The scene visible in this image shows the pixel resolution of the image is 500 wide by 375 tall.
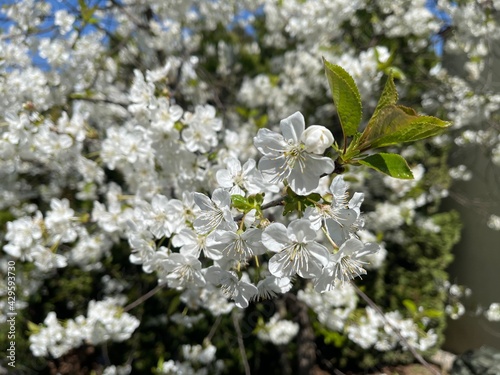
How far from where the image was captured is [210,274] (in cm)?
92

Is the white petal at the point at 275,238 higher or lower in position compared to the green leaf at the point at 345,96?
lower

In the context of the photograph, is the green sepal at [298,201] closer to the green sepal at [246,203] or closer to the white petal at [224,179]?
the green sepal at [246,203]


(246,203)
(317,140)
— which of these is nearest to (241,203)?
(246,203)

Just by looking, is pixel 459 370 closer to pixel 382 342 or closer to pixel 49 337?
pixel 382 342

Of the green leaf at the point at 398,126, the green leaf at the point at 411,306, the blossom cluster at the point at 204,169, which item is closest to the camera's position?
the green leaf at the point at 398,126

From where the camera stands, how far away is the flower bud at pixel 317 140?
0.72 metres

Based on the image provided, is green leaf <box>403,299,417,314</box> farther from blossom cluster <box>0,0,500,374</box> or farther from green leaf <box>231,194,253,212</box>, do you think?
green leaf <box>231,194,253,212</box>

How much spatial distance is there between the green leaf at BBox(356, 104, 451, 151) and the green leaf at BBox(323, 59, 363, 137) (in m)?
0.04

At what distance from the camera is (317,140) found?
0.72 m

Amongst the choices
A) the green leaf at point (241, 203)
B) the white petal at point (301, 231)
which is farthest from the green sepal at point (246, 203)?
the white petal at point (301, 231)

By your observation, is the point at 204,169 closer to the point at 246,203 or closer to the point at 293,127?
the point at 246,203

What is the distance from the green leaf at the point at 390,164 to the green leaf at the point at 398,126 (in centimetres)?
3

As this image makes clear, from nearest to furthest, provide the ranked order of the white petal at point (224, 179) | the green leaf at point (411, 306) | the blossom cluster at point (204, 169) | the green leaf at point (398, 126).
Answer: the green leaf at point (398, 126)
the blossom cluster at point (204, 169)
the white petal at point (224, 179)
the green leaf at point (411, 306)

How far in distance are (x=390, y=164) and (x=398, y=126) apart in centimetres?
8
